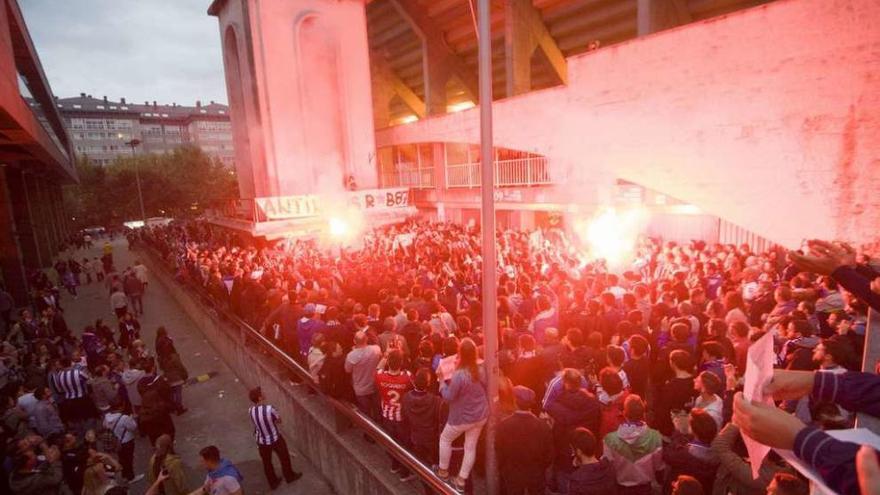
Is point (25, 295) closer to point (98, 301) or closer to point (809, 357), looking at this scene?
point (98, 301)

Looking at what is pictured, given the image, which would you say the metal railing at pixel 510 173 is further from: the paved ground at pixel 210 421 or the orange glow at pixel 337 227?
the paved ground at pixel 210 421

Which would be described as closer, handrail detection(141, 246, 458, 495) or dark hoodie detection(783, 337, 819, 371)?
handrail detection(141, 246, 458, 495)

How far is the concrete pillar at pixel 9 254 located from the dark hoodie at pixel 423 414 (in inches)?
804

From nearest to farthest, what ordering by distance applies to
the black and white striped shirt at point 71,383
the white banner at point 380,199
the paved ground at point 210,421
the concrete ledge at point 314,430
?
the concrete ledge at point 314,430 → the paved ground at point 210,421 → the black and white striped shirt at point 71,383 → the white banner at point 380,199

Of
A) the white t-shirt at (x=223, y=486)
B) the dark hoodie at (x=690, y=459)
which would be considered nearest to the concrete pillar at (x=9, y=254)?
the white t-shirt at (x=223, y=486)

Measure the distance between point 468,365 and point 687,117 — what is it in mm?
11060

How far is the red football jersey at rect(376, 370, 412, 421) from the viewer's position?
5.31m

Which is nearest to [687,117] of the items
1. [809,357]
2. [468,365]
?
[809,357]

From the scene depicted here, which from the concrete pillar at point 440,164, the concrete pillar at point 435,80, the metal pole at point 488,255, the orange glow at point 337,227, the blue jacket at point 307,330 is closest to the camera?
the metal pole at point 488,255

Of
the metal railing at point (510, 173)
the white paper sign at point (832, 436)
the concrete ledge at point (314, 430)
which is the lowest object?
the concrete ledge at point (314, 430)

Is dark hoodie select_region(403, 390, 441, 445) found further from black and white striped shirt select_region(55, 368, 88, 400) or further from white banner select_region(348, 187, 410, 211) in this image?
white banner select_region(348, 187, 410, 211)

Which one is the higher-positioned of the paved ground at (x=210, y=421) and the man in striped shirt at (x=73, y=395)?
the man in striped shirt at (x=73, y=395)

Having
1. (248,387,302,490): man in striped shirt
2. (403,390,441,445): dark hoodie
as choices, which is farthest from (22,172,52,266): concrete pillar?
(403,390,441,445): dark hoodie

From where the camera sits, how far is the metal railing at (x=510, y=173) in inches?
783
